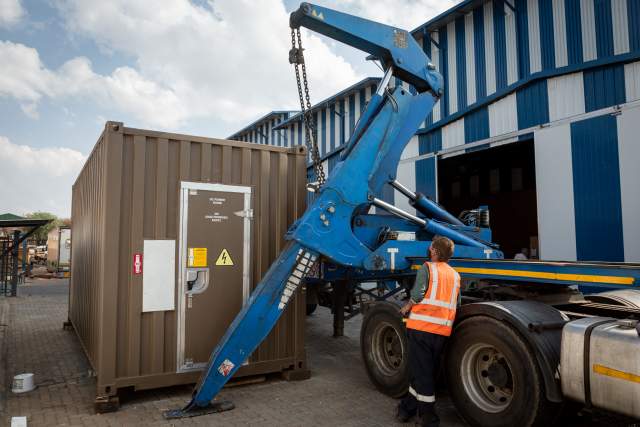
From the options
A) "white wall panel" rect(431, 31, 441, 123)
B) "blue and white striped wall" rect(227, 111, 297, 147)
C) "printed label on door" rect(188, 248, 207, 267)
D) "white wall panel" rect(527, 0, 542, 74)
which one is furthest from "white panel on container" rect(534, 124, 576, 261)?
"blue and white striped wall" rect(227, 111, 297, 147)

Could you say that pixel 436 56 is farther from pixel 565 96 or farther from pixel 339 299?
pixel 339 299

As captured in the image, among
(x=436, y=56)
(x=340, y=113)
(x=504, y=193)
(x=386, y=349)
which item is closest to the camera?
(x=386, y=349)

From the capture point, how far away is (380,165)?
233 inches

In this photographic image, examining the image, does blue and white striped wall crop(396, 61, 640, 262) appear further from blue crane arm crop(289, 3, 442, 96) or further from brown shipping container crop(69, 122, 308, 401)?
brown shipping container crop(69, 122, 308, 401)

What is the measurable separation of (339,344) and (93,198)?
4.62m

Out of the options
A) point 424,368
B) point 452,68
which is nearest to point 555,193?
point 452,68

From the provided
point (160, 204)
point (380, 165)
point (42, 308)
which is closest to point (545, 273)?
point (380, 165)

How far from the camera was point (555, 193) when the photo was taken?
7.81 meters

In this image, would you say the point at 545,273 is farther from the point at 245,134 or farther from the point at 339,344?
the point at 245,134

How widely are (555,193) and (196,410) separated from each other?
6431mm

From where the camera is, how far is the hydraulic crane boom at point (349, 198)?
4.98 m

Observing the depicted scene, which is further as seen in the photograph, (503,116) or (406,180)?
(406,180)

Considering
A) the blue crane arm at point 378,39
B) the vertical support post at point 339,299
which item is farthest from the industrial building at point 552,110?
the vertical support post at point 339,299

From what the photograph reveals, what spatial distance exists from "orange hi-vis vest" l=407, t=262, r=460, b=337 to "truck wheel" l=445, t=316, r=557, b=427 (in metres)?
0.25
